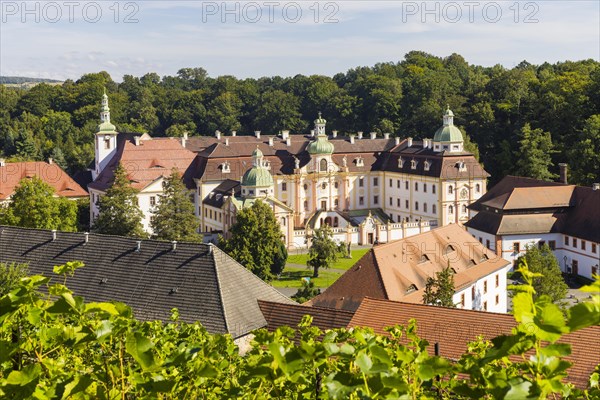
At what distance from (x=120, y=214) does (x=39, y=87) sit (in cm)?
6598

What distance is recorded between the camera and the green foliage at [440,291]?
1111 inches

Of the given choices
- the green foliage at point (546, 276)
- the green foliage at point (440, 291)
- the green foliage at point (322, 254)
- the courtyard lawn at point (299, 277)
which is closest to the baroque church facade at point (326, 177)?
the courtyard lawn at point (299, 277)

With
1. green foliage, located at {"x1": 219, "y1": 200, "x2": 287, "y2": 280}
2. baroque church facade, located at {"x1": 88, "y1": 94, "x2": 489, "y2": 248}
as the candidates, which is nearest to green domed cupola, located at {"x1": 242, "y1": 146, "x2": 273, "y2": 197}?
baroque church facade, located at {"x1": 88, "y1": 94, "x2": 489, "y2": 248}

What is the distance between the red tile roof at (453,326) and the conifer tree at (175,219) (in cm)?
2618

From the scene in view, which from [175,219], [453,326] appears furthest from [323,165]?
[453,326]

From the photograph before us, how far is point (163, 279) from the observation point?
23375 millimetres

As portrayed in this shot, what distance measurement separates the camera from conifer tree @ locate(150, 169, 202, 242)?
148ft

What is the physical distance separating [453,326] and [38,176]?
4527cm

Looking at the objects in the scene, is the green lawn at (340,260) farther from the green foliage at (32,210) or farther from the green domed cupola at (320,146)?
the green foliage at (32,210)

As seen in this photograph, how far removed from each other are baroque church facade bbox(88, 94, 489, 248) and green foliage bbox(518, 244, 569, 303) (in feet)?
60.3

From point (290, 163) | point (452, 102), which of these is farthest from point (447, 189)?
point (452, 102)

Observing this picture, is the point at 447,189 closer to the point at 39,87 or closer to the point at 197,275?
the point at 197,275

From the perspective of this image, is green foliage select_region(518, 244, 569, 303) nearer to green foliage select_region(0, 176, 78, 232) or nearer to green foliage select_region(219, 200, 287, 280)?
green foliage select_region(219, 200, 287, 280)

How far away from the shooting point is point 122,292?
2356cm
